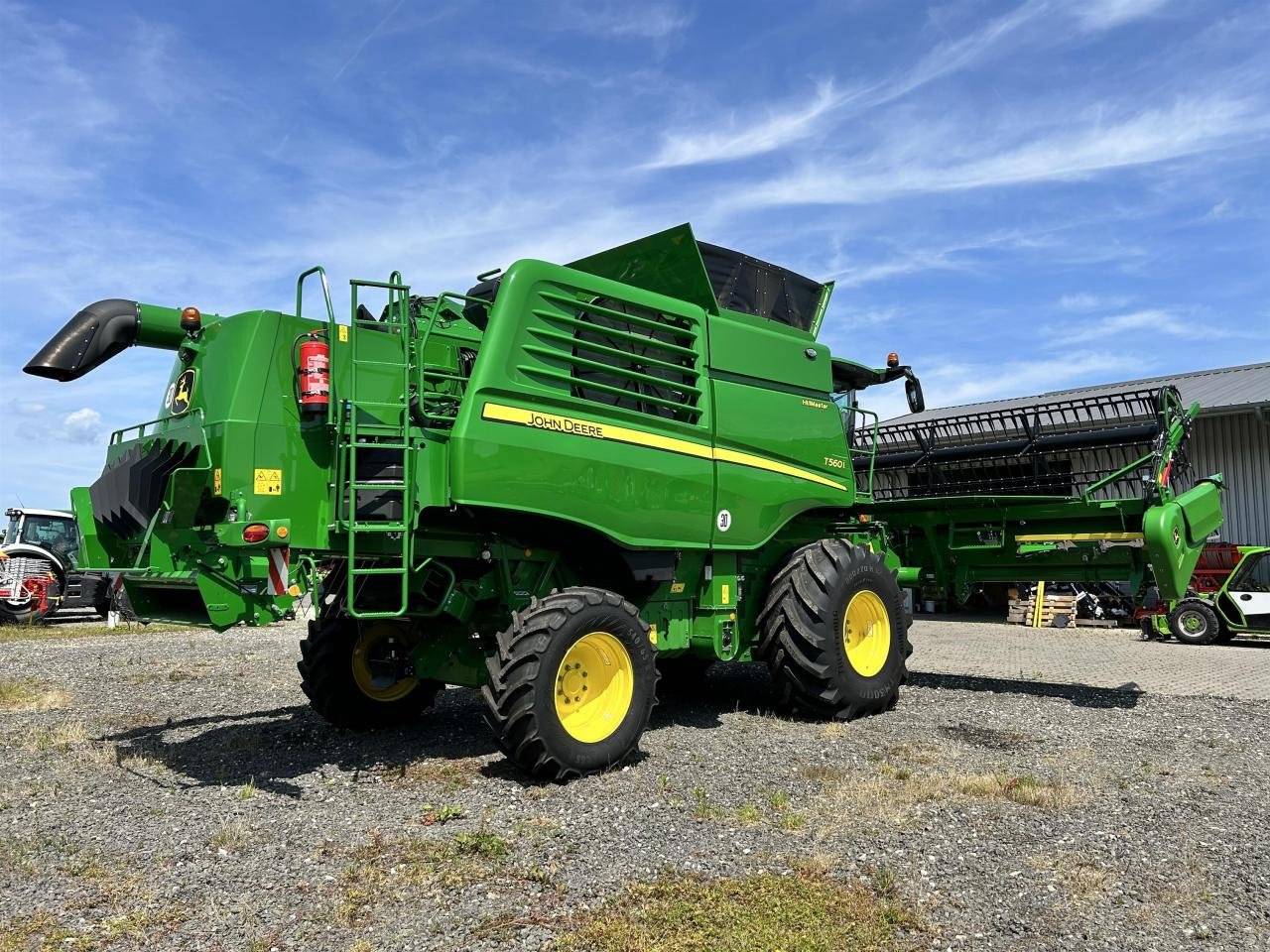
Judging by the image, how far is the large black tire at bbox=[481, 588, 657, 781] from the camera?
5.86m

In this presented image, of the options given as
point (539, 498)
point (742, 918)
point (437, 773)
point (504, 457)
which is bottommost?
point (742, 918)

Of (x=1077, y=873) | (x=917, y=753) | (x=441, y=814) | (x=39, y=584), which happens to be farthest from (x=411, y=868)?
(x=39, y=584)

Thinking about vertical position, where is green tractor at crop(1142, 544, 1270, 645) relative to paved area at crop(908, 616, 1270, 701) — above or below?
above

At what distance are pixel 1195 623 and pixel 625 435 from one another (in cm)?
1255

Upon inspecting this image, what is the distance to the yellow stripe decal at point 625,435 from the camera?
20.2 ft

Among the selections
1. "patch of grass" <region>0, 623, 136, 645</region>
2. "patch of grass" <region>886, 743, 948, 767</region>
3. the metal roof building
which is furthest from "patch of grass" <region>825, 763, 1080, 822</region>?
"patch of grass" <region>0, 623, 136, 645</region>

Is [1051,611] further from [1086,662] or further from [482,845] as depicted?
[482,845]

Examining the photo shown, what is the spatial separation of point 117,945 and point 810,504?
240 inches

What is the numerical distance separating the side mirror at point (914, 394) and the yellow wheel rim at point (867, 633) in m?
2.16

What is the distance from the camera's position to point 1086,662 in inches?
505

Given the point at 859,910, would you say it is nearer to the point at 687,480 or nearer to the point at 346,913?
the point at 346,913

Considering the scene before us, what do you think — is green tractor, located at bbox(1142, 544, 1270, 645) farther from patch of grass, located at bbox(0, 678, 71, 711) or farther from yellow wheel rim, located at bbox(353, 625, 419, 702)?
patch of grass, located at bbox(0, 678, 71, 711)

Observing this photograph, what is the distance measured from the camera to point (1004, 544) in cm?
1000

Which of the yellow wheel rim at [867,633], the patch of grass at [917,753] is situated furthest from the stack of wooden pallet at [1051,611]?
the patch of grass at [917,753]
